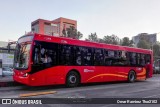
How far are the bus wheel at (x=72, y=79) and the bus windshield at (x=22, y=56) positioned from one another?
9.97 ft

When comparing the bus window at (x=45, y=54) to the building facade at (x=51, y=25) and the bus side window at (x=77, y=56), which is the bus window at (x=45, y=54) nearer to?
the bus side window at (x=77, y=56)

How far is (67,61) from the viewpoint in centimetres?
1568

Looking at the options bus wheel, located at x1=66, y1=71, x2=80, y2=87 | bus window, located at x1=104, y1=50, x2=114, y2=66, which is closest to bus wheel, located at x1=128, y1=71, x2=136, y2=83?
bus window, located at x1=104, y1=50, x2=114, y2=66

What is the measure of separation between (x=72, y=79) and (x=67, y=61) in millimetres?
1234

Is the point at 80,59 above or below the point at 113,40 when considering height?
below

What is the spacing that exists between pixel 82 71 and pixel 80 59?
2.63ft

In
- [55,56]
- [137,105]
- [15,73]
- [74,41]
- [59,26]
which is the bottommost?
[137,105]

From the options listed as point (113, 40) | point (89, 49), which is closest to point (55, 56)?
point (89, 49)

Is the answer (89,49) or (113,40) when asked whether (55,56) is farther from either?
(113,40)

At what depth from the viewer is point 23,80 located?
551 inches

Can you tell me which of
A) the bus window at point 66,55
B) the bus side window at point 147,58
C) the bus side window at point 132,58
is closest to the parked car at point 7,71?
the bus side window at point 132,58

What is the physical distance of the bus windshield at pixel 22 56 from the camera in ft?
46.0

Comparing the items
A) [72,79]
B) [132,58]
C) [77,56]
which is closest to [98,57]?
[77,56]

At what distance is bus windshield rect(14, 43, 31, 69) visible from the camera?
14.0 metres
